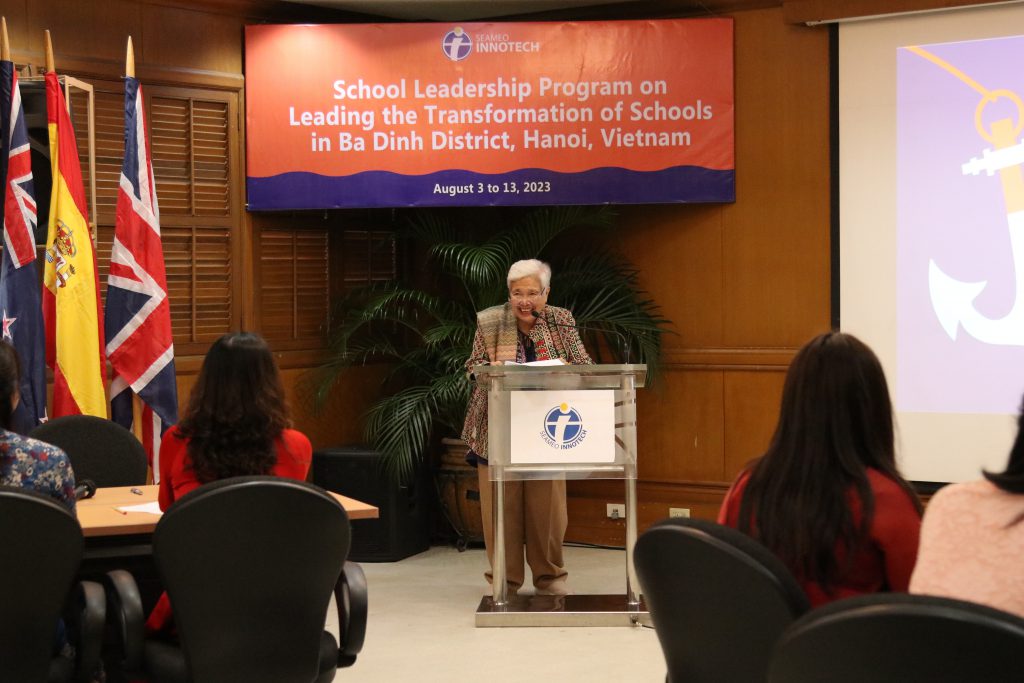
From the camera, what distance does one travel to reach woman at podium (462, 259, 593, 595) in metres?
5.01

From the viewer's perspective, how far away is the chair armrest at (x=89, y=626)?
270 centimetres

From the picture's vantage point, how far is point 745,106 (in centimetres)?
611

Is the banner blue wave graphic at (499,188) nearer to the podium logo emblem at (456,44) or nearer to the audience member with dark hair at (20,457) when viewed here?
the podium logo emblem at (456,44)

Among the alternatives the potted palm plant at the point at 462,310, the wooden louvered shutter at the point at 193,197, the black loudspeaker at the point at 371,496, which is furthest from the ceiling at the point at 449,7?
the black loudspeaker at the point at 371,496

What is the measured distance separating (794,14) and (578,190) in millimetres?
1388

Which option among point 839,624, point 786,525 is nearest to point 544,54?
point 786,525

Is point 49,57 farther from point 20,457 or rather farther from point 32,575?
point 32,575

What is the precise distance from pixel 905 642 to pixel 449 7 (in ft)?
18.4

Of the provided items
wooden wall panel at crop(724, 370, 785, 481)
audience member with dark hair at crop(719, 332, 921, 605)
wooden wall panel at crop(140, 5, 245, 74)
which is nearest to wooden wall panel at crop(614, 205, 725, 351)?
wooden wall panel at crop(724, 370, 785, 481)

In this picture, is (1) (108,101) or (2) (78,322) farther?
(1) (108,101)

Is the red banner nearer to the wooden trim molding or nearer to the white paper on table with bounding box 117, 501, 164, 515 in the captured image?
the wooden trim molding

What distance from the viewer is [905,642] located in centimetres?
133

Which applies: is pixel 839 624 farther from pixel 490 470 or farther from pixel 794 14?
pixel 794 14

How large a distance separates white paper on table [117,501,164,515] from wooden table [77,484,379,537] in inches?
0.7
